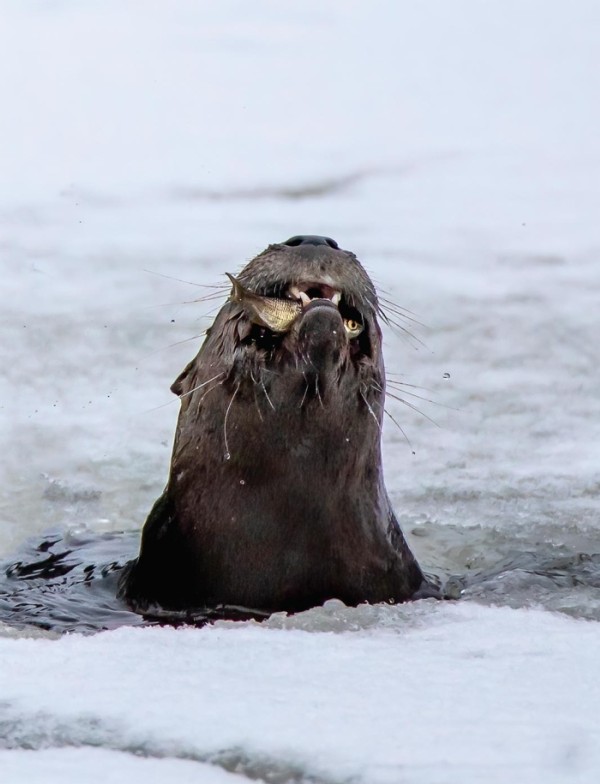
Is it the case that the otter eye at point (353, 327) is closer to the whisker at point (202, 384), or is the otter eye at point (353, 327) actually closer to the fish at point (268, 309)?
the fish at point (268, 309)

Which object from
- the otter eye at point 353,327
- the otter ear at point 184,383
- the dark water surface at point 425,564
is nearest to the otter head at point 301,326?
the otter eye at point 353,327

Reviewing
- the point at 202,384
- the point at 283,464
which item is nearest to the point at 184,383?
the point at 202,384

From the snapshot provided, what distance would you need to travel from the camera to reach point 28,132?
25.1 feet

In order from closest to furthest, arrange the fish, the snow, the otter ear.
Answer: the snow < the fish < the otter ear

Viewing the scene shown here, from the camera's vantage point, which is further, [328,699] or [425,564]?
→ [425,564]

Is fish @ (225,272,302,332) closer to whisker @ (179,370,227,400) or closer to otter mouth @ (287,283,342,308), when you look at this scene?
otter mouth @ (287,283,342,308)

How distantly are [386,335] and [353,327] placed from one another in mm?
2842

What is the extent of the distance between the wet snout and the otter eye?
173 mm

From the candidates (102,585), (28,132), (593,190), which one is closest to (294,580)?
(102,585)

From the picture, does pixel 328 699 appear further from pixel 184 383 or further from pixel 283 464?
pixel 184 383

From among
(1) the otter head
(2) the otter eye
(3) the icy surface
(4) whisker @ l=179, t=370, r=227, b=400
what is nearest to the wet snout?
(1) the otter head

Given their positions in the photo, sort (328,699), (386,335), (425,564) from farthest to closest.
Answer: (386,335), (425,564), (328,699)

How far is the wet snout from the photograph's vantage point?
9.89 ft

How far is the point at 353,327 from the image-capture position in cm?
329
